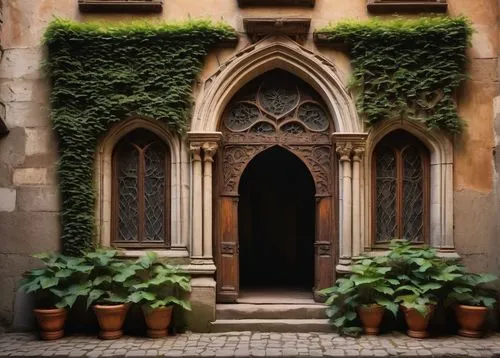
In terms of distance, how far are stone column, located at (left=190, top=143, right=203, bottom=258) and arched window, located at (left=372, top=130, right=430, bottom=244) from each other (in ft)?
8.52

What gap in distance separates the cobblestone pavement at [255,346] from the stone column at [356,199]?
1344 mm

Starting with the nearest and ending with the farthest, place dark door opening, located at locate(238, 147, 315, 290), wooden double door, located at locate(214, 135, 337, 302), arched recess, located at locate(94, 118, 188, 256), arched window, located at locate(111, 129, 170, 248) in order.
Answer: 1. arched recess, located at locate(94, 118, 188, 256)
2. arched window, located at locate(111, 129, 170, 248)
3. wooden double door, located at locate(214, 135, 337, 302)
4. dark door opening, located at locate(238, 147, 315, 290)

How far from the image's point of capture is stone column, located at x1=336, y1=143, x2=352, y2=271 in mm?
6809

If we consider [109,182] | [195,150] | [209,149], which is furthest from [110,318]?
[209,149]

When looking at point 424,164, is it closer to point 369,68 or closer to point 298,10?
point 369,68

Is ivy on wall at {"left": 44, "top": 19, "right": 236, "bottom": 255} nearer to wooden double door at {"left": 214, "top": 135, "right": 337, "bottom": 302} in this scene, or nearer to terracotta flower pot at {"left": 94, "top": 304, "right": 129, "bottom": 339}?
terracotta flower pot at {"left": 94, "top": 304, "right": 129, "bottom": 339}

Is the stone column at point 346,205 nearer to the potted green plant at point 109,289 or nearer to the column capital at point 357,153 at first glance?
the column capital at point 357,153

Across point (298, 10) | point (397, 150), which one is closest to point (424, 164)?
point (397, 150)

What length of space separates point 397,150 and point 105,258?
454cm

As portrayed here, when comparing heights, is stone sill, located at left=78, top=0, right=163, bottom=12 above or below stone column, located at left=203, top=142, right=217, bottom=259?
above

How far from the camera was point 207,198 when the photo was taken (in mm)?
6887

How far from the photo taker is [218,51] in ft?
23.0

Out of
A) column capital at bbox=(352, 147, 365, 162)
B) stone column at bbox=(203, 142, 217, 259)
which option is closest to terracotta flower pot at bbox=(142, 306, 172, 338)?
stone column at bbox=(203, 142, 217, 259)

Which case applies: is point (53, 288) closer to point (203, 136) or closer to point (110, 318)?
point (110, 318)
